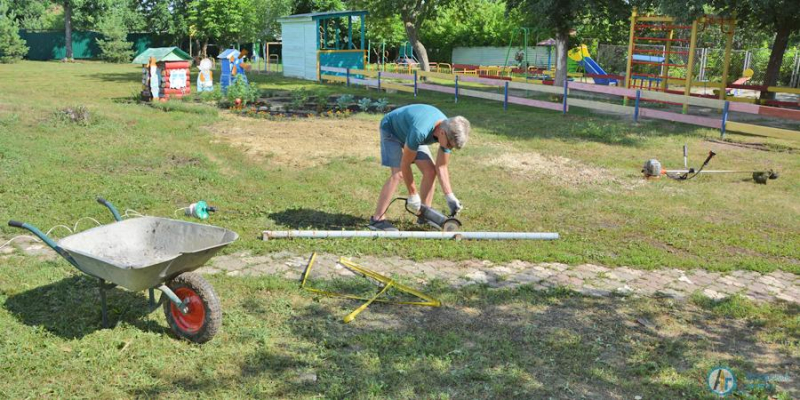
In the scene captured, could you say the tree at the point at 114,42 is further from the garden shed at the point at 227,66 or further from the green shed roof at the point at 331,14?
the garden shed at the point at 227,66

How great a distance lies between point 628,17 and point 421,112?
14.4m

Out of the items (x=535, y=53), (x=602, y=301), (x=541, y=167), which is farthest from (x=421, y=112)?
(x=535, y=53)

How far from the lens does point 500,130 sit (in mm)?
13422

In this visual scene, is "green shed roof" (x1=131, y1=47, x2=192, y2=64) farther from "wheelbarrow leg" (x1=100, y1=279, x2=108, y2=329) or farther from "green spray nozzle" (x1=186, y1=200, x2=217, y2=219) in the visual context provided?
"wheelbarrow leg" (x1=100, y1=279, x2=108, y2=329)

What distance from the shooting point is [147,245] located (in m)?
4.76

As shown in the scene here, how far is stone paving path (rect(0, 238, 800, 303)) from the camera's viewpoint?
17.5ft

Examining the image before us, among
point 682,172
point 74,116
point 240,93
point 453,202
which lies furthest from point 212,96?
point 453,202

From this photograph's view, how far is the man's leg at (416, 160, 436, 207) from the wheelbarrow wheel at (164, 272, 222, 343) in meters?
2.91

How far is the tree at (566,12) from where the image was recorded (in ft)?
56.9

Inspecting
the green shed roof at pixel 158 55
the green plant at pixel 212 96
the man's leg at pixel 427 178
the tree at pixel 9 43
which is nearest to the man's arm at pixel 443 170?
the man's leg at pixel 427 178

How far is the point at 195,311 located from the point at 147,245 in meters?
0.85

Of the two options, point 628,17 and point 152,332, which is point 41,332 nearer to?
point 152,332

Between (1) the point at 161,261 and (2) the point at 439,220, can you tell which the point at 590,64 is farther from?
(1) the point at 161,261

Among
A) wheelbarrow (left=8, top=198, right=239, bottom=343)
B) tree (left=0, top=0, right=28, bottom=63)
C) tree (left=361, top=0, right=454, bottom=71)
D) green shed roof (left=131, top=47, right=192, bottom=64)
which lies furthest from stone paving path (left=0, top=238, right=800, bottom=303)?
tree (left=0, top=0, right=28, bottom=63)
